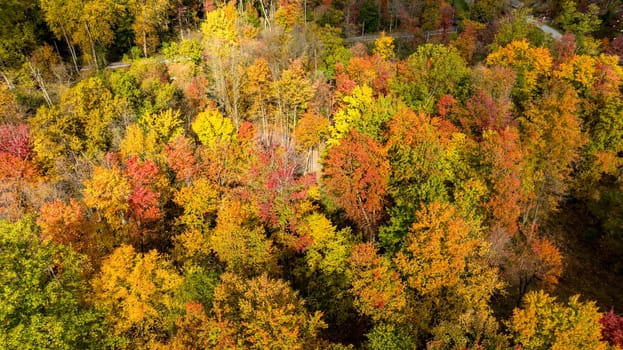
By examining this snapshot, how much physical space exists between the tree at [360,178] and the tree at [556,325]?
15.4m

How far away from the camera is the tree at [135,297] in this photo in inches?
1079

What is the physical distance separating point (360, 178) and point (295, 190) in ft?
21.1

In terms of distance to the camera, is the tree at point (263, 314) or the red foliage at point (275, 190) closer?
the tree at point (263, 314)

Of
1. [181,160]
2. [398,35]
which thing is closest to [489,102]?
[181,160]

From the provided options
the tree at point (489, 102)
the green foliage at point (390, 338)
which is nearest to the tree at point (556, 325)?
the green foliage at point (390, 338)

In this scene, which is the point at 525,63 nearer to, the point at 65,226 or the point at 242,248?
the point at 242,248

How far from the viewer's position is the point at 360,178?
40375 mm

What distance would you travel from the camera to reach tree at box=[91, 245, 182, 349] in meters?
27.4

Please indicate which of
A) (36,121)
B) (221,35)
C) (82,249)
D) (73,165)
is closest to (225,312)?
(82,249)

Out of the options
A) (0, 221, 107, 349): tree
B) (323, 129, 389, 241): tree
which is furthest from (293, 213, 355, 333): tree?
(0, 221, 107, 349): tree

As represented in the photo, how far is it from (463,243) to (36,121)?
43.0 m

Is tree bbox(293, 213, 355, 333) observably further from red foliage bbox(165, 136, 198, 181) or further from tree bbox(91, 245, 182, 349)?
red foliage bbox(165, 136, 198, 181)

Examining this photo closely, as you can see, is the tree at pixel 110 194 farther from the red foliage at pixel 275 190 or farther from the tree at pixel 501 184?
the tree at pixel 501 184

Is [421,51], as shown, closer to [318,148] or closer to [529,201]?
[318,148]
